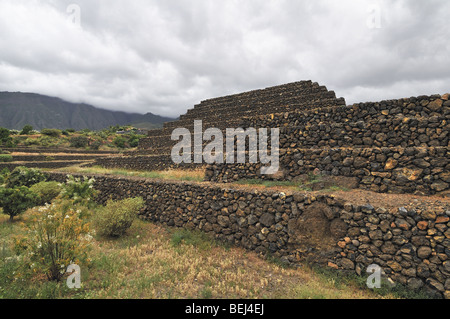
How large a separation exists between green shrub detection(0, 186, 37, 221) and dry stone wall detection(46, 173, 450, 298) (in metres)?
7.19

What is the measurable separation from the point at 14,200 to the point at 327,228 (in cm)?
1344

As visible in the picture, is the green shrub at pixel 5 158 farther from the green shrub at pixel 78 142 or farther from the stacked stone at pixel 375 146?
the stacked stone at pixel 375 146

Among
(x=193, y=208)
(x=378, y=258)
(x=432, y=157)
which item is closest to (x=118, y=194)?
(x=193, y=208)

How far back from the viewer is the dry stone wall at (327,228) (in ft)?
15.9

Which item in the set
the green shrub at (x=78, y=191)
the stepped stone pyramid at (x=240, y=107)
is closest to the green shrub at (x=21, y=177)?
the green shrub at (x=78, y=191)

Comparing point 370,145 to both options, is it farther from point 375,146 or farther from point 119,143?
point 119,143

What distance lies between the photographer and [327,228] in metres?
6.10

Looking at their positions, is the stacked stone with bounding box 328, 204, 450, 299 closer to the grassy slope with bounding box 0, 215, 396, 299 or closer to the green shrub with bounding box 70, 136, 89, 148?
the grassy slope with bounding box 0, 215, 396, 299

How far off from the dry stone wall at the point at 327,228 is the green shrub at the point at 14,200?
23.6 ft

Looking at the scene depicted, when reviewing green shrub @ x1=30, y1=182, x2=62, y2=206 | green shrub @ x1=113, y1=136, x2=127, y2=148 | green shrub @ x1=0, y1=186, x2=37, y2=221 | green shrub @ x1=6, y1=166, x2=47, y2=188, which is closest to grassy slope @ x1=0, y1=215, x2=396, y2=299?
green shrub @ x1=0, y1=186, x2=37, y2=221

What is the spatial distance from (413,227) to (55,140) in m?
54.4

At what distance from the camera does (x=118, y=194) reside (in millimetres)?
11750

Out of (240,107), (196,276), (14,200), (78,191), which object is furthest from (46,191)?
(240,107)

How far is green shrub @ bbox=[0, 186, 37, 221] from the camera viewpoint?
963cm
